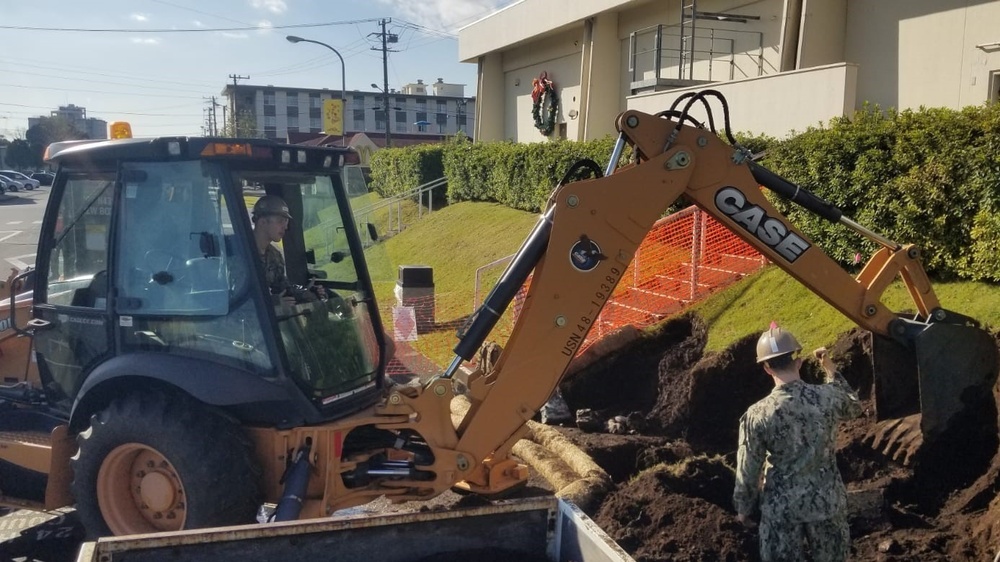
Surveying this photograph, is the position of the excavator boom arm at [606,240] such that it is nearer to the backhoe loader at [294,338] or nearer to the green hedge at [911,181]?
the backhoe loader at [294,338]

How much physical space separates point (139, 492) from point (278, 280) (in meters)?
1.45

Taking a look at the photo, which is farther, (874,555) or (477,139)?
(477,139)

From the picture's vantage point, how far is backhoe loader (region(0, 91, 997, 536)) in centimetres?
471

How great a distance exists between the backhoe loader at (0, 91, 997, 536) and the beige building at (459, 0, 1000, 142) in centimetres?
883

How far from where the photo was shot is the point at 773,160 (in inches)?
431

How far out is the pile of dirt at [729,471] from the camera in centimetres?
516

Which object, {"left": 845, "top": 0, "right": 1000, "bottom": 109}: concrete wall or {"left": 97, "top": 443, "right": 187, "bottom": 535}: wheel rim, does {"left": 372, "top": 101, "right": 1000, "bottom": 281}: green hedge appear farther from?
{"left": 97, "top": 443, "right": 187, "bottom": 535}: wheel rim

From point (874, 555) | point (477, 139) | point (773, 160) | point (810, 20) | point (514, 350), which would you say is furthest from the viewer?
point (477, 139)

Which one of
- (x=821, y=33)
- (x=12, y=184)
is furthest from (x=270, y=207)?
(x=12, y=184)

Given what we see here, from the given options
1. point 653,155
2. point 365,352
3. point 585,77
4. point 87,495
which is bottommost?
point 87,495

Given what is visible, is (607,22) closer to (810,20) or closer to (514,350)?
(810,20)

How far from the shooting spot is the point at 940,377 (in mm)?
5203

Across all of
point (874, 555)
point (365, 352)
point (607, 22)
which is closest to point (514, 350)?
point (365, 352)

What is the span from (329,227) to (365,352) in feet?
2.83
